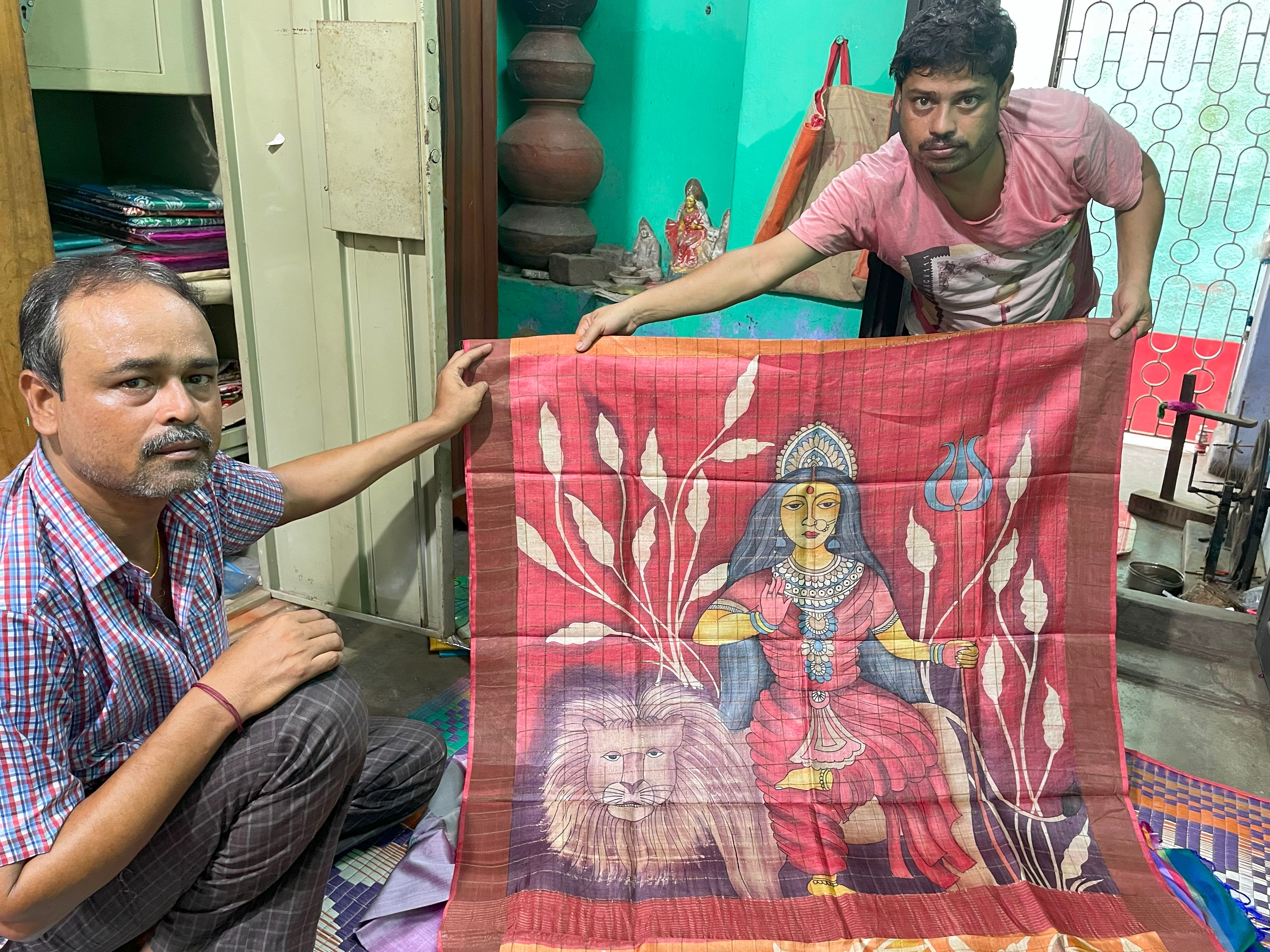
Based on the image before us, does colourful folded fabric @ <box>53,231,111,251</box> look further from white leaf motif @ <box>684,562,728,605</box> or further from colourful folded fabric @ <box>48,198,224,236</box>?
white leaf motif @ <box>684,562,728,605</box>

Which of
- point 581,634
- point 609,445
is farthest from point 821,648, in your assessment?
point 609,445

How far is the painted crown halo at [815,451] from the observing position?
1.97 meters

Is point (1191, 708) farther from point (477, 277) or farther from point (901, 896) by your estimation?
point (477, 277)

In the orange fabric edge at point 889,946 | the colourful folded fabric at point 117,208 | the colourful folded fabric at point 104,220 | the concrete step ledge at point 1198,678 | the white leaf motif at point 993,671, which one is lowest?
the concrete step ledge at point 1198,678

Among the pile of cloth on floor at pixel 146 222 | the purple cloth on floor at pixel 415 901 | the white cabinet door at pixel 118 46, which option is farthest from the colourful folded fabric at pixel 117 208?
the purple cloth on floor at pixel 415 901

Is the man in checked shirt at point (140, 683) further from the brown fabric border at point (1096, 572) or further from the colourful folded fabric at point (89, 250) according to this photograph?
the brown fabric border at point (1096, 572)

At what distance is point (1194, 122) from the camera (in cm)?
391

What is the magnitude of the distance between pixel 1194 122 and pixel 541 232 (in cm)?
274

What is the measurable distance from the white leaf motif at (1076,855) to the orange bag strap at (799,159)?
7.90 feet

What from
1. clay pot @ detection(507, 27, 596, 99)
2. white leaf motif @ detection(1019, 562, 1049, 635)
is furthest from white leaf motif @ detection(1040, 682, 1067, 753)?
clay pot @ detection(507, 27, 596, 99)

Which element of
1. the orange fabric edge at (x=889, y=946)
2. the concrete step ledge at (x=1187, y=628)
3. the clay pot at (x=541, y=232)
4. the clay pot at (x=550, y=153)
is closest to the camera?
the orange fabric edge at (x=889, y=946)

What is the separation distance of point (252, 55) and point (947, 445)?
1.93 m

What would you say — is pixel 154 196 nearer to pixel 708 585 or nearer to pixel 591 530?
pixel 591 530

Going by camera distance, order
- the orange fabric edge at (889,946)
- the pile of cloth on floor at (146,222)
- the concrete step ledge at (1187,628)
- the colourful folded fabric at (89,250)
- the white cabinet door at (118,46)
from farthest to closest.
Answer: the concrete step ledge at (1187,628) → the pile of cloth on floor at (146,222) → the colourful folded fabric at (89,250) → the white cabinet door at (118,46) → the orange fabric edge at (889,946)
